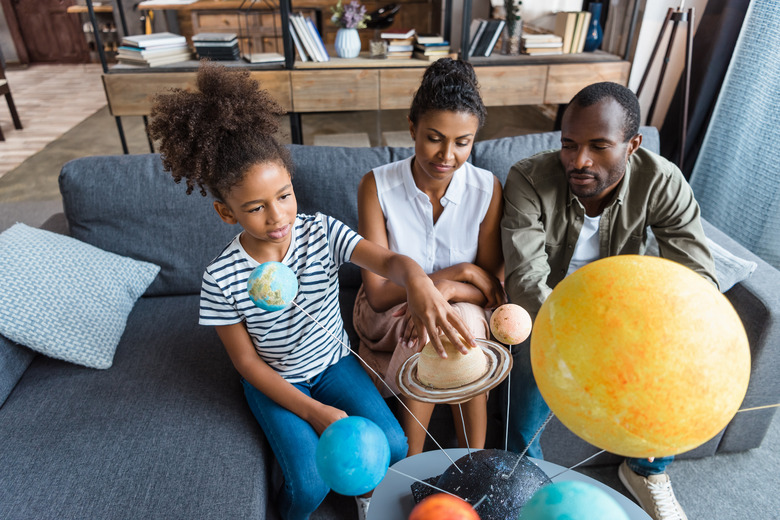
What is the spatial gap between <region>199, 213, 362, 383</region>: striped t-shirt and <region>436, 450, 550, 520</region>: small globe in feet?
1.73

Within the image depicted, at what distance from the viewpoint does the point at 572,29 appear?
315 centimetres

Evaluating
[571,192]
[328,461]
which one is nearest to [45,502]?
[328,461]

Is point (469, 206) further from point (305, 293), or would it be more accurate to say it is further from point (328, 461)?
point (328, 461)

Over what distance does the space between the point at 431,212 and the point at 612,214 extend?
1.66 ft

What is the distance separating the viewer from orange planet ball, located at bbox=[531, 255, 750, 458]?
0.45 meters

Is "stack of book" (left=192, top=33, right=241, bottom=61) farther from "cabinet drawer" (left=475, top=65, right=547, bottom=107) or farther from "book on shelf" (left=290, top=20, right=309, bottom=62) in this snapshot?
"cabinet drawer" (left=475, top=65, right=547, bottom=107)

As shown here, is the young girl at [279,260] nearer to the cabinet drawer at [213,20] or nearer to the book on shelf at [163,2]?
the book on shelf at [163,2]

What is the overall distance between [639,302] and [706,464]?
4.85ft

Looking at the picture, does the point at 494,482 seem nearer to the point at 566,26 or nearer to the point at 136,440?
the point at 136,440

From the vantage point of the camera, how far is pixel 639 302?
0.47 meters

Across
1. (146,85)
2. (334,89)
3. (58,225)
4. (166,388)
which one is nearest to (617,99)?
(166,388)

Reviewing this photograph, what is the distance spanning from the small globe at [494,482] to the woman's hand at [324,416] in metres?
0.35

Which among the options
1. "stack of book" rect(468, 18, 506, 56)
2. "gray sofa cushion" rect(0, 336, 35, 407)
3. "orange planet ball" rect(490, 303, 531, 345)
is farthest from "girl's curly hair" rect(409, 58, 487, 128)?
"stack of book" rect(468, 18, 506, 56)

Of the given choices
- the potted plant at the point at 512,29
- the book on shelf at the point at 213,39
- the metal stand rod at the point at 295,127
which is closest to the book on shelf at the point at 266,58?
the book on shelf at the point at 213,39
